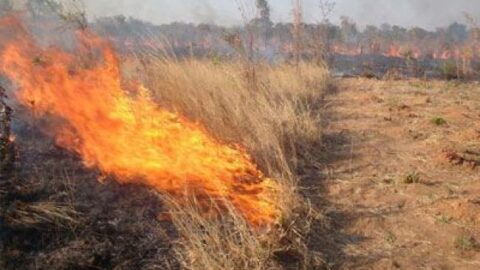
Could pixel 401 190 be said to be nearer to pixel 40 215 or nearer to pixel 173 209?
pixel 173 209

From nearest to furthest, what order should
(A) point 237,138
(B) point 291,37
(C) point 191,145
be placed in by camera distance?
(C) point 191,145, (A) point 237,138, (B) point 291,37

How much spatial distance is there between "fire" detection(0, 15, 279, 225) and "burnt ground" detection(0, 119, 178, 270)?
0.28 meters

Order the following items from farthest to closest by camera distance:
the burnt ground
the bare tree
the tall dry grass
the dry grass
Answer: the bare tree → the dry grass → the burnt ground → the tall dry grass

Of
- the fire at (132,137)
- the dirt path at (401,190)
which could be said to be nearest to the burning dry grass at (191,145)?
the fire at (132,137)

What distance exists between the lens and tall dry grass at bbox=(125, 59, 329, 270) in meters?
3.04

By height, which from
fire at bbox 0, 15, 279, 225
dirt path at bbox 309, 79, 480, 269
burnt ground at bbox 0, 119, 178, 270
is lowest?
dirt path at bbox 309, 79, 480, 269

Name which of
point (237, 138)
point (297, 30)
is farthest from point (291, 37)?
point (237, 138)

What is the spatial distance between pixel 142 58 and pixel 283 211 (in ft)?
13.5

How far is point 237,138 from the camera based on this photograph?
16.9 ft

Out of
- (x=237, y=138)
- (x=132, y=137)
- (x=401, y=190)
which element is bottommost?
(x=401, y=190)

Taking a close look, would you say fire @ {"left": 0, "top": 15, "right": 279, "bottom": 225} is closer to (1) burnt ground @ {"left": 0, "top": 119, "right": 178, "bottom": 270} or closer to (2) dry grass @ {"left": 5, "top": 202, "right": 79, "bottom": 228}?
(1) burnt ground @ {"left": 0, "top": 119, "right": 178, "bottom": 270}

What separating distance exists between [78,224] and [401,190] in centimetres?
317

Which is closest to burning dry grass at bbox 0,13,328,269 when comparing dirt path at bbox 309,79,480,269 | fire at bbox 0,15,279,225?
fire at bbox 0,15,279,225

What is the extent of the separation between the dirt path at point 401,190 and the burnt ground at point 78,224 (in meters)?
1.37
